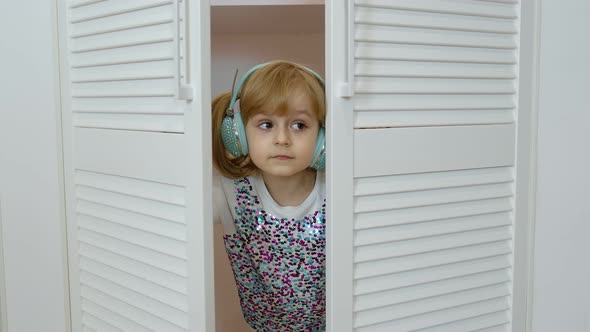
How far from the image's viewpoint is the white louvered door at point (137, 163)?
3.60ft

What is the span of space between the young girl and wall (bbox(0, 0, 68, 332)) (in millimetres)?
395

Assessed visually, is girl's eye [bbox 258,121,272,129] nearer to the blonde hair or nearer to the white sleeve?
the blonde hair

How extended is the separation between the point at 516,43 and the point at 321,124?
455mm

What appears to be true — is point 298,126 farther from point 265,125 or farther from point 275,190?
point 275,190

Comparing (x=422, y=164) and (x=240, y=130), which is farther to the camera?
(x=240, y=130)

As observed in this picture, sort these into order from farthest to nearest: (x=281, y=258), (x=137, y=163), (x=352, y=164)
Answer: (x=281, y=258)
(x=137, y=163)
(x=352, y=164)

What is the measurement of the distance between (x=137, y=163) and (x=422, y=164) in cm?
58

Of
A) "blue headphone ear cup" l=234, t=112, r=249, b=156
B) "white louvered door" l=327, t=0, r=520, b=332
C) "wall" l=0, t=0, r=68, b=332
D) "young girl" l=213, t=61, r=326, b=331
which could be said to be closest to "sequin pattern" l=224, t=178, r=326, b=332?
"young girl" l=213, t=61, r=326, b=331

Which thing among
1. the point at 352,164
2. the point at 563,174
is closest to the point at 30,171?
the point at 352,164

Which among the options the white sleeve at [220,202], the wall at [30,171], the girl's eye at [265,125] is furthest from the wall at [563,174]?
the wall at [30,171]

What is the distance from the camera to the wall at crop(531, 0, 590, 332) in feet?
4.29

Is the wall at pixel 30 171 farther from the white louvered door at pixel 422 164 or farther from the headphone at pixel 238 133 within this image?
the white louvered door at pixel 422 164

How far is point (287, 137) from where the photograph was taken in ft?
4.21

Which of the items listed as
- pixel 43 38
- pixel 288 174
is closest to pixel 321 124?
pixel 288 174
